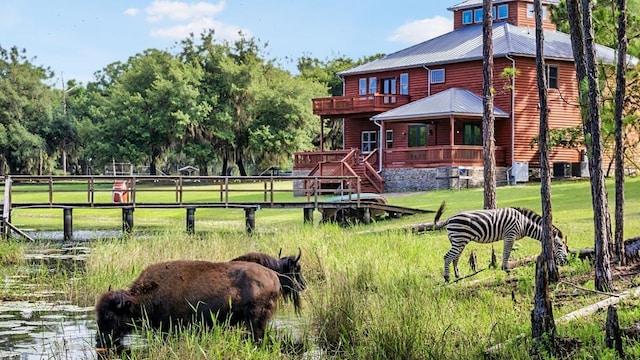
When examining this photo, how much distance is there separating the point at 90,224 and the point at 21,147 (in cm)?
3805

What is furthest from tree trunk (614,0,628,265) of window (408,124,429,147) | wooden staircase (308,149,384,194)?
window (408,124,429,147)

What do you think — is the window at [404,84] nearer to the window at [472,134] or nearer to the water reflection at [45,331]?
the window at [472,134]

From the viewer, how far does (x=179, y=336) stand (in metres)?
9.72

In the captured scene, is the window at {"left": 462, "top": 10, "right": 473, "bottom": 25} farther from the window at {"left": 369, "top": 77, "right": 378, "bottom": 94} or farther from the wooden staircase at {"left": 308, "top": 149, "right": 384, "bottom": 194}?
the wooden staircase at {"left": 308, "top": 149, "right": 384, "bottom": 194}

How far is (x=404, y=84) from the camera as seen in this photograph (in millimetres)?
49844

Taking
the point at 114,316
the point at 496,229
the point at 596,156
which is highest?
the point at 596,156

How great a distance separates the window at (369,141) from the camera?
5112 cm

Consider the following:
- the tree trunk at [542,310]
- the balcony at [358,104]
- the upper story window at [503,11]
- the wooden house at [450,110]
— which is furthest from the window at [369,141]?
the tree trunk at [542,310]

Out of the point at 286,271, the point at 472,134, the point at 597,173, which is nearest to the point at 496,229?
the point at 597,173

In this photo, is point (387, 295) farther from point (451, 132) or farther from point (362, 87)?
point (362, 87)

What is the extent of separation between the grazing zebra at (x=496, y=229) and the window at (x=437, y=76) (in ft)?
106

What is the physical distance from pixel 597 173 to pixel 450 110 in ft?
98.9

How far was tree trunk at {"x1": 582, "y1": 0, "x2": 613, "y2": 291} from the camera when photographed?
11.9m

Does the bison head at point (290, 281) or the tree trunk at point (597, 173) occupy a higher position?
the tree trunk at point (597, 173)
